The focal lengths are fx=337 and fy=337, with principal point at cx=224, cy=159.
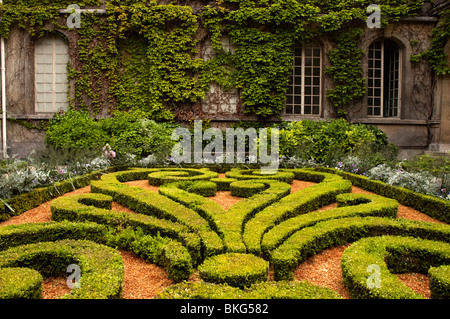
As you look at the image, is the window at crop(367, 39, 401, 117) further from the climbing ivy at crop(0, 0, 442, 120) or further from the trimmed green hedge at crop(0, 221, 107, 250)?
the trimmed green hedge at crop(0, 221, 107, 250)

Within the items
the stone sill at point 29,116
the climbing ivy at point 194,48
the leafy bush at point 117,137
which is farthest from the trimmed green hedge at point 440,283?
the stone sill at point 29,116

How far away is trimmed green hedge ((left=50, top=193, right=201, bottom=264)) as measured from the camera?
304 centimetres

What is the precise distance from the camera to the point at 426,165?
19.9 feet

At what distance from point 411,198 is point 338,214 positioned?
5.97 ft

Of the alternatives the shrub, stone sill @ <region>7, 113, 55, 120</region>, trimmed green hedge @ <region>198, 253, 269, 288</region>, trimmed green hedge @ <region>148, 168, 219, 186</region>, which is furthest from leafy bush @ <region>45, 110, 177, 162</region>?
trimmed green hedge @ <region>198, 253, 269, 288</region>

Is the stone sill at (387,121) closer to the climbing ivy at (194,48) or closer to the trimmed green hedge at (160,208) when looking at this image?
the climbing ivy at (194,48)

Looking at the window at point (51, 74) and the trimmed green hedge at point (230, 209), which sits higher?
the window at point (51, 74)

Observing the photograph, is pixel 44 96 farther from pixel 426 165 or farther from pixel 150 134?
pixel 426 165

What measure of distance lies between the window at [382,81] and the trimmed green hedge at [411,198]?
6.60m

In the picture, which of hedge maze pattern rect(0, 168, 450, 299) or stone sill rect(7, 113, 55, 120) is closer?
hedge maze pattern rect(0, 168, 450, 299)

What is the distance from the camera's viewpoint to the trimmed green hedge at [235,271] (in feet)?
7.89

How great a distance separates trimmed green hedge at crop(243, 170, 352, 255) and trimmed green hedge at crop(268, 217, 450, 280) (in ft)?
0.97

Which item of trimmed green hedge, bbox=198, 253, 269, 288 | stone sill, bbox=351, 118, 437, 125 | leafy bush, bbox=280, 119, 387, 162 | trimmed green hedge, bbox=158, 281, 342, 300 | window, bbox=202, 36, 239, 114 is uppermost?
window, bbox=202, 36, 239, 114

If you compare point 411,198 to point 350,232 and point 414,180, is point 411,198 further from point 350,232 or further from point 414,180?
point 350,232
